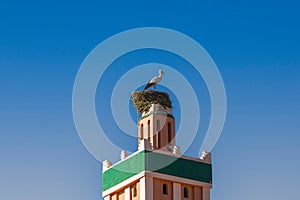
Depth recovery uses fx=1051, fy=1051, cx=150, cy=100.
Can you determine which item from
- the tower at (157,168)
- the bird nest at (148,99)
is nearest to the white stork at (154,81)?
the bird nest at (148,99)

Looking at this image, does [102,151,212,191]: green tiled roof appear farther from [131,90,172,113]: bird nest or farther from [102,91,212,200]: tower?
[131,90,172,113]: bird nest

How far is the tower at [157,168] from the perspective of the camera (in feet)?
138

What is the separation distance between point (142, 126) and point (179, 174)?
123 inches

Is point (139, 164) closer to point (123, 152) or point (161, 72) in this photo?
point (123, 152)

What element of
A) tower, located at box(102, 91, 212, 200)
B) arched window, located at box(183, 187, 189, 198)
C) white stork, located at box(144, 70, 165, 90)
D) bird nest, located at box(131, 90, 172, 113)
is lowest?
arched window, located at box(183, 187, 189, 198)

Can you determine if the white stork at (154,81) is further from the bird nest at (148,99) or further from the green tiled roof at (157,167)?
the green tiled roof at (157,167)

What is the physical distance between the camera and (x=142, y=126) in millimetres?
44750

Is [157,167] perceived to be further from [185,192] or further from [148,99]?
[148,99]

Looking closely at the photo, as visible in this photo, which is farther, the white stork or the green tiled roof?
the white stork

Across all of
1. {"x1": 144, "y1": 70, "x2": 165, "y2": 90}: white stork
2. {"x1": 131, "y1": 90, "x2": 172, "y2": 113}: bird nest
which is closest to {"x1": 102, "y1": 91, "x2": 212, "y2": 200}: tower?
{"x1": 131, "y1": 90, "x2": 172, "y2": 113}: bird nest

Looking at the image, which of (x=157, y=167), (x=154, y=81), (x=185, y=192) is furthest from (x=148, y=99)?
(x=185, y=192)

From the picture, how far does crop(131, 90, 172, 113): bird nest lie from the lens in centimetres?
4494

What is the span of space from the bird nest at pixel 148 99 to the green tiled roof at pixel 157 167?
2.95 metres

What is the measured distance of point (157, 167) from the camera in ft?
139
